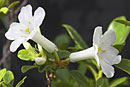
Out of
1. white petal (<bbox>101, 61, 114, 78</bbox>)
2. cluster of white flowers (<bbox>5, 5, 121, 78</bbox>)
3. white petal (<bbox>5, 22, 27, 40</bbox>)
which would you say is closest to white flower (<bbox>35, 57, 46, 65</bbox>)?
cluster of white flowers (<bbox>5, 5, 121, 78</bbox>)

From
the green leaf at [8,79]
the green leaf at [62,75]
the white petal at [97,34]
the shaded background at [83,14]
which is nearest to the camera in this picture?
the white petal at [97,34]

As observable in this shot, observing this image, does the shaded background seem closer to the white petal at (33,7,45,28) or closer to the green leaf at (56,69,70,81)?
the green leaf at (56,69,70,81)

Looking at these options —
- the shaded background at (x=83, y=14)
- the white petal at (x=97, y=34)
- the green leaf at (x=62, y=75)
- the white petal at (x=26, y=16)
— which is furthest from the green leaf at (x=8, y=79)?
the shaded background at (x=83, y=14)

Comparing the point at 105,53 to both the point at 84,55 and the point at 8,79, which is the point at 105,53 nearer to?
the point at 84,55

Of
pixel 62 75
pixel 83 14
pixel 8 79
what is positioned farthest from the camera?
pixel 83 14

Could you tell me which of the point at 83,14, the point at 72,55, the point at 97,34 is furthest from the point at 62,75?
the point at 83,14

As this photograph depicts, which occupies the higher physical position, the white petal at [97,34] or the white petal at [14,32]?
the white petal at [14,32]

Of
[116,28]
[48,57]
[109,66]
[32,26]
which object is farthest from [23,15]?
[116,28]

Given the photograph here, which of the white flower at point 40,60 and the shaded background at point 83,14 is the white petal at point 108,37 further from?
the shaded background at point 83,14
